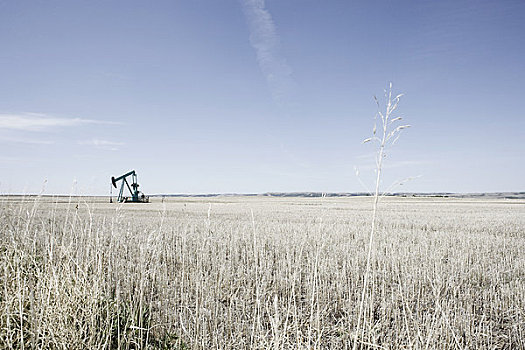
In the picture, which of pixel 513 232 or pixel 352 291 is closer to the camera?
pixel 352 291

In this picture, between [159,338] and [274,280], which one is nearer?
[159,338]

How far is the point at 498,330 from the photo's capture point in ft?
14.3

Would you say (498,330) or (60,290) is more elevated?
(60,290)

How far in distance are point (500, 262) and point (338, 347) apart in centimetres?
627

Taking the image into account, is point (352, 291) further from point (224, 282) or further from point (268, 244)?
point (268, 244)

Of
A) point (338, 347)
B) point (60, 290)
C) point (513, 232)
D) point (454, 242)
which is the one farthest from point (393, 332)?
point (513, 232)

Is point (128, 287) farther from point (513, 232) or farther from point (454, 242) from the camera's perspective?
point (513, 232)

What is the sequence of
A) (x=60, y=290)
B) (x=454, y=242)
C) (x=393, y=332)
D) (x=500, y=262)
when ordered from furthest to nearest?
1. (x=454, y=242)
2. (x=500, y=262)
3. (x=393, y=332)
4. (x=60, y=290)

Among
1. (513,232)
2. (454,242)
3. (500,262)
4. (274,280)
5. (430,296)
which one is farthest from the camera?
(513,232)

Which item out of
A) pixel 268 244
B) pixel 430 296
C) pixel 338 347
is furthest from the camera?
pixel 268 244

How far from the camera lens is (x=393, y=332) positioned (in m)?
4.18

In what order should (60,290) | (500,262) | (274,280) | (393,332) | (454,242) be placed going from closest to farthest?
(60,290)
(393,332)
(274,280)
(500,262)
(454,242)

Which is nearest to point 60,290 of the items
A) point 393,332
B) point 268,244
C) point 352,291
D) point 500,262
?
point 393,332

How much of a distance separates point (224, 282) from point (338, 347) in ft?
8.01
